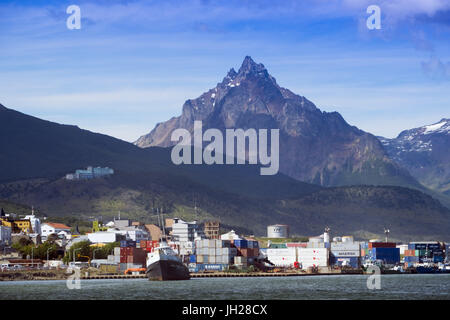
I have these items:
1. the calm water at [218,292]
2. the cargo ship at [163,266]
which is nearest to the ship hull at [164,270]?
the cargo ship at [163,266]

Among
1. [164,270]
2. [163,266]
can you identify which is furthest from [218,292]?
[164,270]

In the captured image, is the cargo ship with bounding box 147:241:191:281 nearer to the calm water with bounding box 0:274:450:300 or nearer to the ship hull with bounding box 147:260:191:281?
the ship hull with bounding box 147:260:191:281

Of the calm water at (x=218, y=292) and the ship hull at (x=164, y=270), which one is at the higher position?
the ship hull at (x=164, y=270)

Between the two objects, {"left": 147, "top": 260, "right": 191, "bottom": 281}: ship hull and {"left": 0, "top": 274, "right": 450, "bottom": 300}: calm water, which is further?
{"left": 147, "top": 260, "right": 191, "bottom": 281}: ship hull

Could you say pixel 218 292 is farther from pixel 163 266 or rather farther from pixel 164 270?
pixel 164 270

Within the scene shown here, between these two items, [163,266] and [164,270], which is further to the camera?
[164,270]

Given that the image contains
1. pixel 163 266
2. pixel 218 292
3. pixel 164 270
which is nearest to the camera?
pixel 218 292

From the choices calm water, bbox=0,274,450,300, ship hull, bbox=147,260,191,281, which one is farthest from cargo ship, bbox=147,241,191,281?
calm water, bbox=0,274,450,300

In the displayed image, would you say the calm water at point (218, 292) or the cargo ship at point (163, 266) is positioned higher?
the cargo ship at point (163, 266)

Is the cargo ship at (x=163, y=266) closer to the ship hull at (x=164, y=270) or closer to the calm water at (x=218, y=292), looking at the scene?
the ship hull at (x=164, y=270)

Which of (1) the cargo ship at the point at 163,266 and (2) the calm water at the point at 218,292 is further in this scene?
(1) the cargo ship at the point at 163,266

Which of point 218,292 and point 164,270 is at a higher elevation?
point 164,270
